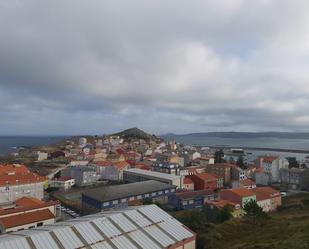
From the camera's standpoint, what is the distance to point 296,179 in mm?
57688

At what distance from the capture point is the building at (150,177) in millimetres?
50000

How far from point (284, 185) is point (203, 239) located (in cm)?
4363

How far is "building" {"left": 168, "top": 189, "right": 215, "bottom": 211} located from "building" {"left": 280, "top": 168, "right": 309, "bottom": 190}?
70.4 feet

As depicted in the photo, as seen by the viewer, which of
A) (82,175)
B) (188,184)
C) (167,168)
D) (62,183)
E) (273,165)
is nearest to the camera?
(188,184)

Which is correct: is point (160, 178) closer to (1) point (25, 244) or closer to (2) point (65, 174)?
(2) point (65, 174)

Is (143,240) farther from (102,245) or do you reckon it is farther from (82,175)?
(82,175)

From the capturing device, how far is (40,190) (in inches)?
1688

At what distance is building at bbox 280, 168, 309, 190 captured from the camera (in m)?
56.5

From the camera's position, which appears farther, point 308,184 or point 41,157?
point 41,157

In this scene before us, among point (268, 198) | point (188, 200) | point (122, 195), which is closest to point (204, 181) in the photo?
point (188, 200)

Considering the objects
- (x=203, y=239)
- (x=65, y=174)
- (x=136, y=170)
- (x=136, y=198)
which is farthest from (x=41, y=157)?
(x=203, y=239)

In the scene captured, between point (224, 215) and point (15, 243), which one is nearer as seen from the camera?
point (15, 243)

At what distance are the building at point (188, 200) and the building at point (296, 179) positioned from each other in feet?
70.4

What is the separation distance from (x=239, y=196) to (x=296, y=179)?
24260 millimetres
